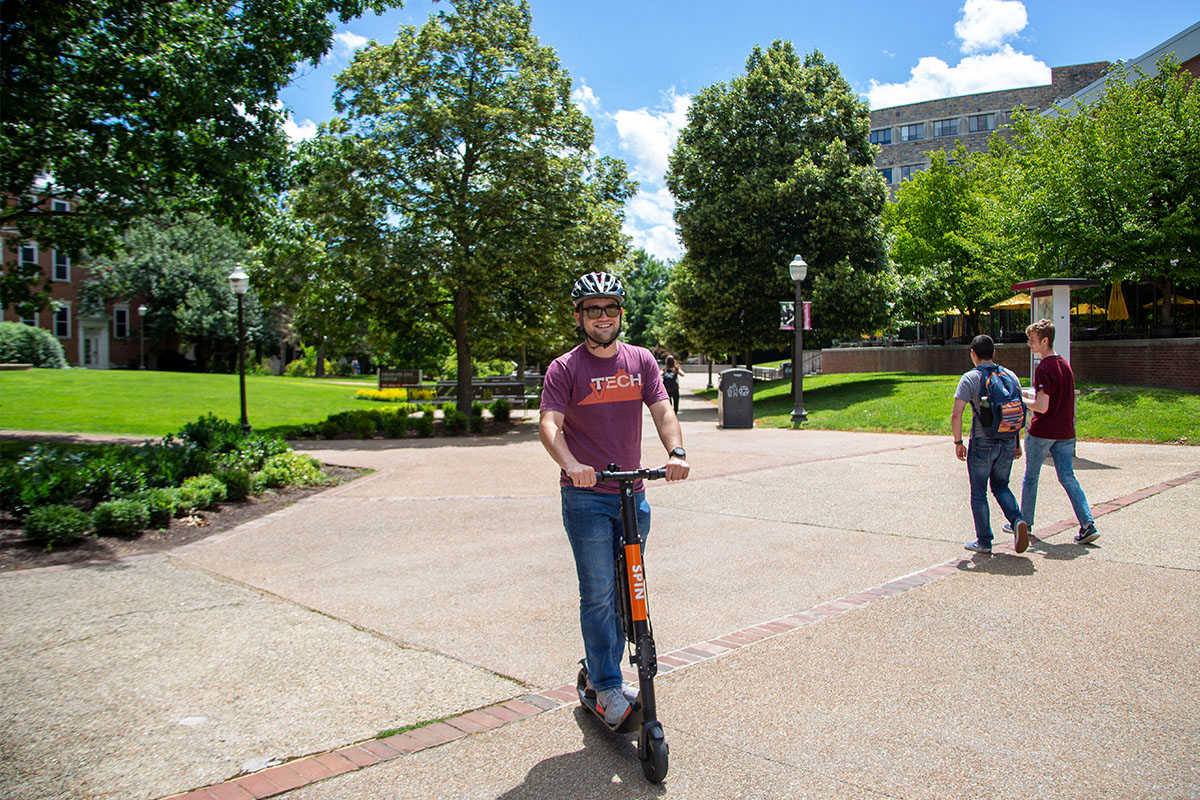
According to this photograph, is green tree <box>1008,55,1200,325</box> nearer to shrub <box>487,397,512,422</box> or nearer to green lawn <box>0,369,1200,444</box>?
green lawn <box>0,369,1200,444</box>

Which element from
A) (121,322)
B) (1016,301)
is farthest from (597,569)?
(121,322)

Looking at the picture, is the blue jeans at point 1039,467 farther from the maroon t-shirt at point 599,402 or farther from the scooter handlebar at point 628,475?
the scooter handlebar at point 628,475

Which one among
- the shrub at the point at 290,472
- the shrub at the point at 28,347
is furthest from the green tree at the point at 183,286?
the shrub at the point at 290,472

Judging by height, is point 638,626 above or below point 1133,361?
below

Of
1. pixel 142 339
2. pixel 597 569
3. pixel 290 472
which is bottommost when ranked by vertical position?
pixel 290 472

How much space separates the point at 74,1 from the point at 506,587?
1005 cm

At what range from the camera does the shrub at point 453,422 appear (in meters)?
21.2

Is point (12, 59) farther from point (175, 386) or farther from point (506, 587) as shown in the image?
point (175, 386)

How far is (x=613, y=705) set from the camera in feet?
11.7

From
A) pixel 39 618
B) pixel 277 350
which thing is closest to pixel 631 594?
pixel 39 618

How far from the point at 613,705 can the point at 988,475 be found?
4.43 meters

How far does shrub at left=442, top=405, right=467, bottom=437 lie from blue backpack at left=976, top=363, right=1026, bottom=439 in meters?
15.9

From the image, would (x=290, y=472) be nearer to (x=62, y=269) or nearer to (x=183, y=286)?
(x=183, y=286)

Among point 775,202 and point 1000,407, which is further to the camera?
point 775,202
